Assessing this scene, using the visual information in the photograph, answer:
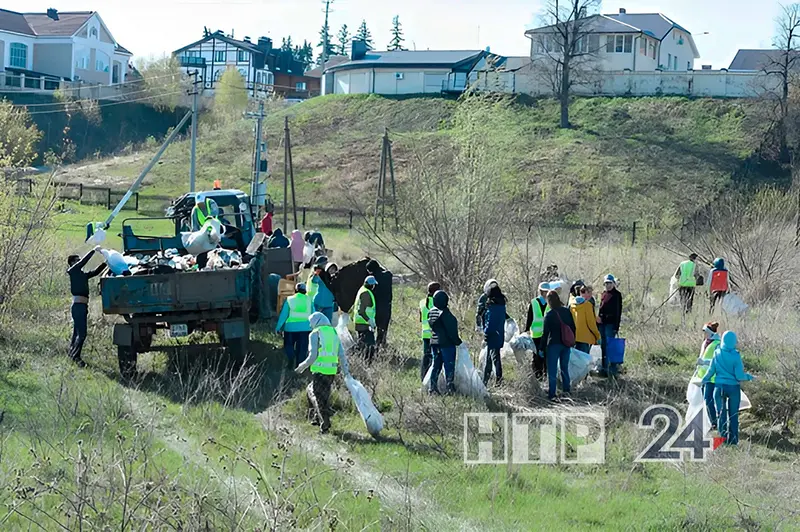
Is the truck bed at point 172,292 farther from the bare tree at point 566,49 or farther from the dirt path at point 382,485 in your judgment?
the bare tree at point 566,49

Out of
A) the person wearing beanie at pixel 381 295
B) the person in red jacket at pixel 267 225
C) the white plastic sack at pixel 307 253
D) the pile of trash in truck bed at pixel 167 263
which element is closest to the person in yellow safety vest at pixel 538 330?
the person wearing beanie at pixel 381 295

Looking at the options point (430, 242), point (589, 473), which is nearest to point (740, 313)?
point (430, 242)

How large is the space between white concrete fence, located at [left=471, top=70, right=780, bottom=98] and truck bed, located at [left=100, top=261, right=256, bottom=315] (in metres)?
47.8

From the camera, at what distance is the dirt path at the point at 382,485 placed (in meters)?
7.64

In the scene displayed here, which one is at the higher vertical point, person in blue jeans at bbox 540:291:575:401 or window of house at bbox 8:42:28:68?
window of house at bbox 8:42:28:68

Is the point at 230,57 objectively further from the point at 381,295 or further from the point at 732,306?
the point at 381,295

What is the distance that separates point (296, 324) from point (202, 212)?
12.2ft

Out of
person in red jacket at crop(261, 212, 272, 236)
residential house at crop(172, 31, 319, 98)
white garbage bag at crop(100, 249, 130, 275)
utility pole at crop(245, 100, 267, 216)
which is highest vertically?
residential house at crop(172, 31, 319, 98)

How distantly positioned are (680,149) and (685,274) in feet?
112

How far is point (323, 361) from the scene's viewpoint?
10438mm

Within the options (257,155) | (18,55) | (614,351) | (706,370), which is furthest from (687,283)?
(18,55)

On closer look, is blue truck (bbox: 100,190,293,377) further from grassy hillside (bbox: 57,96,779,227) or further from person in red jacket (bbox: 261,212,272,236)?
grassy hillside (bbox: 57,96,779,227)

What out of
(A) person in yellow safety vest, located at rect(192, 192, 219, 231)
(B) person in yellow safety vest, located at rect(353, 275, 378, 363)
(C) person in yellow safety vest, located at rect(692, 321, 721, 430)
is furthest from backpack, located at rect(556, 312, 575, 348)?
(A) person in yellow safety vest, located at rect(192, 192, 219, 231)

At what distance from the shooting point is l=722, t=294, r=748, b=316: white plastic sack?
17.5 m
